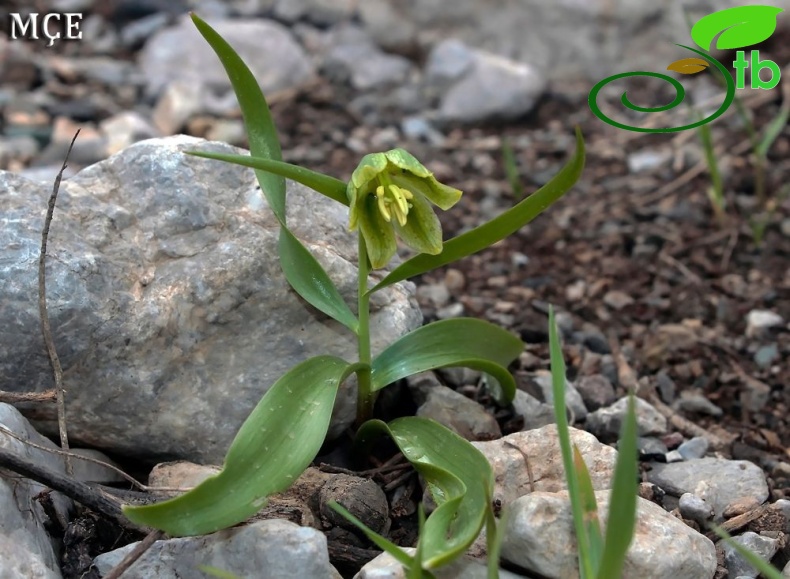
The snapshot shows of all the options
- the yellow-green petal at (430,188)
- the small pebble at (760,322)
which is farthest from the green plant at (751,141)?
the yellow-green petal at (430,188)

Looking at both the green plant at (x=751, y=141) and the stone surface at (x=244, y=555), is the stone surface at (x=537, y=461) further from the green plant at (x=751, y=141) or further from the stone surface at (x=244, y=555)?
the green plant at (x=751, y=141)

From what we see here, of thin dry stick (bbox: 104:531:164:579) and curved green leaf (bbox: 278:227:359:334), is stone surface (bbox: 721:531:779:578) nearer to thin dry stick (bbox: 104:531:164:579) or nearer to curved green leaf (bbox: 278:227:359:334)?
curved green leaf (bbox: 278:227:359:334)

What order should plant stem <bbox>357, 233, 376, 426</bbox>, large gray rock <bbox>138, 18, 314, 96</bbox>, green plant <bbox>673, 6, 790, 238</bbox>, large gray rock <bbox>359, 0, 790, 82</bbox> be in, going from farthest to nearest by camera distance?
large gray rock <bbox>359, 0, 790, 82</bbox> → large gray rock <bbox>138, 18, 314, 96</bbox> → green plant <bbox>673, 6, 790, 238</bbox> → plant stem <bbox>357, 233, 376, 426</bbox>

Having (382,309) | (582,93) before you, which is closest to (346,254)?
(382,309)

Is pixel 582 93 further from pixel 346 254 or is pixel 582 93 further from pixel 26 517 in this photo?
pixel 26 517

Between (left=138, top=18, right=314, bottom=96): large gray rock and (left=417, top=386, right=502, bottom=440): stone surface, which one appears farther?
(left=138, top=18, right=314, bottom=96): large gray rock

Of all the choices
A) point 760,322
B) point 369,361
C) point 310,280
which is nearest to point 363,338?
point 369,361

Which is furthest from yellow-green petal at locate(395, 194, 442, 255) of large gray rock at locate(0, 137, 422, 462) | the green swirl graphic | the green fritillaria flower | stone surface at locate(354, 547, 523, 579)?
the green swirl graphic

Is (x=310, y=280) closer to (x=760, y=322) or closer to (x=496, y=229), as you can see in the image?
(x=496, y=229)
